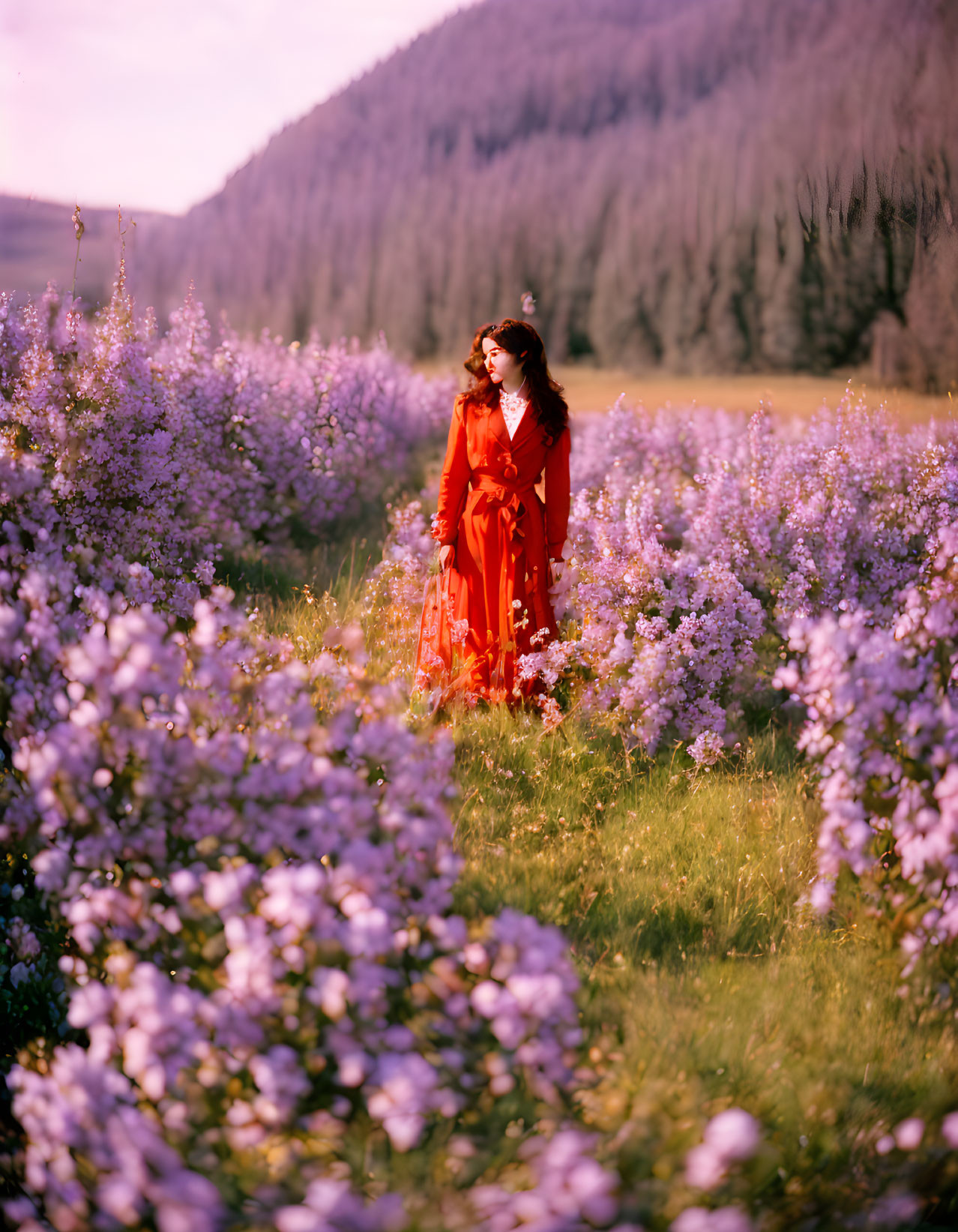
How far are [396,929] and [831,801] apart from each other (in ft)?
5.27

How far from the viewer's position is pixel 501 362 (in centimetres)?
468

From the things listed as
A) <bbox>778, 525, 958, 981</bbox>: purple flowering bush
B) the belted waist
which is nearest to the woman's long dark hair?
the belted waist

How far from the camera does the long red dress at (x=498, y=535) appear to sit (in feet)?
15.9

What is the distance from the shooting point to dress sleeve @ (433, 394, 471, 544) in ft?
16.2

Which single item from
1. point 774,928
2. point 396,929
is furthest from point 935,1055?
point 396,929

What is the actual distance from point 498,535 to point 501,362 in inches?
41.2

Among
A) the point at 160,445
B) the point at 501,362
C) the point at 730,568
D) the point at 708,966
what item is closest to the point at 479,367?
the point at 501,362

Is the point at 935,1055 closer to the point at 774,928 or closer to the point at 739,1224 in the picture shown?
the point at 774,928

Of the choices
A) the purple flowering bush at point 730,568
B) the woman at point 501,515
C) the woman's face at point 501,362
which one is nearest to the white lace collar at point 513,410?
the woman at point 501,515

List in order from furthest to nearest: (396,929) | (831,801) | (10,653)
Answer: (831,801)
(10,653)
(396,929)

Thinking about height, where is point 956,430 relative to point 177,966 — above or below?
above

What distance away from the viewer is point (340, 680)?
2.52 m

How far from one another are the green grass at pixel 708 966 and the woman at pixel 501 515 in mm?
384

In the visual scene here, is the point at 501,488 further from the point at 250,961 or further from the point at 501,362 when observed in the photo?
the point at 250,961
